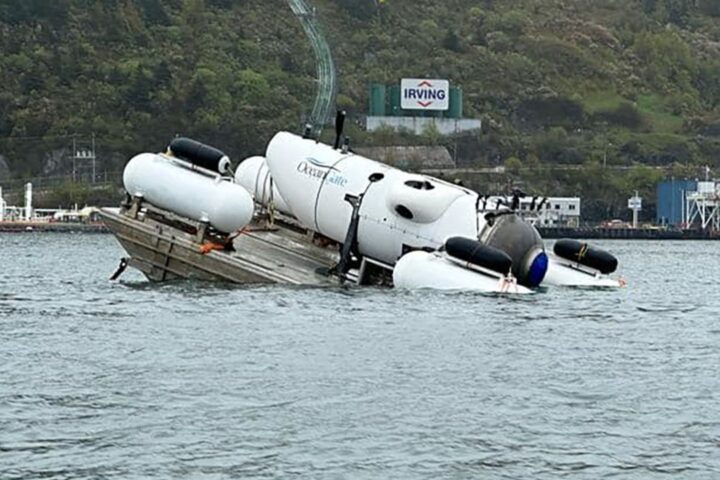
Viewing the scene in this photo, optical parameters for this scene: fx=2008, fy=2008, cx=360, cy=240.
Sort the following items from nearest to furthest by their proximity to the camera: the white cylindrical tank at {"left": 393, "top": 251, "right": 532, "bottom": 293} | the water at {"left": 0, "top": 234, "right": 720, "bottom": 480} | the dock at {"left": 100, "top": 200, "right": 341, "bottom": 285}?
1. the water at {"left": 0, "top": 234, "right": 720, "bottom": 480}
2. the white cylindrical tank at {"left": 393, "top": 251, "right": 532, "bottom": 293}
3. the dock at {"left": 100, "top": 200, "right": 341, "bottom": 285}

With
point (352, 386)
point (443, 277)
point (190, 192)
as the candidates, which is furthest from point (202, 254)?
point (352, 386)

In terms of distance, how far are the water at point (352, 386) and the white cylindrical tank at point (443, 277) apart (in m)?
0.42

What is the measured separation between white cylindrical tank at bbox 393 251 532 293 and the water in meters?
0.42

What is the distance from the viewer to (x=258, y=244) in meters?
54.5

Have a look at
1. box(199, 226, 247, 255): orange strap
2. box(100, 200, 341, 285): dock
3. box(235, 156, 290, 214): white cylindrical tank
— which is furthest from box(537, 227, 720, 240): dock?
box(199, 226, 247, 255): orange strap

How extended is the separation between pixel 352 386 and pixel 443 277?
1453cm

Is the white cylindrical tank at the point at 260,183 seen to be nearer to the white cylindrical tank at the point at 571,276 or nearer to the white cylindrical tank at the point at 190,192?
the white cylindrical tank at the point at 190,192

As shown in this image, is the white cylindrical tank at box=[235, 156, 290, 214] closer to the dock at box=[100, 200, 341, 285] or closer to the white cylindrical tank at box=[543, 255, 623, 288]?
the dock at box=[100, 200, 341, 285]

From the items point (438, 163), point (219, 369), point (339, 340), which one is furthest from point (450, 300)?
point (438, 163)

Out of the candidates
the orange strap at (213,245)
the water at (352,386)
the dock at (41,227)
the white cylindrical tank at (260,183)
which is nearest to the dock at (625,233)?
the dock at (41,227)

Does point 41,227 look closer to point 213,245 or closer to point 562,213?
point 562,213

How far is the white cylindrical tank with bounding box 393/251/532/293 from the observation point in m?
48.6

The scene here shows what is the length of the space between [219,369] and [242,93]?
163969 millimetres

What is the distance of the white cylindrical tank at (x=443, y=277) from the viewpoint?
48.6 m
